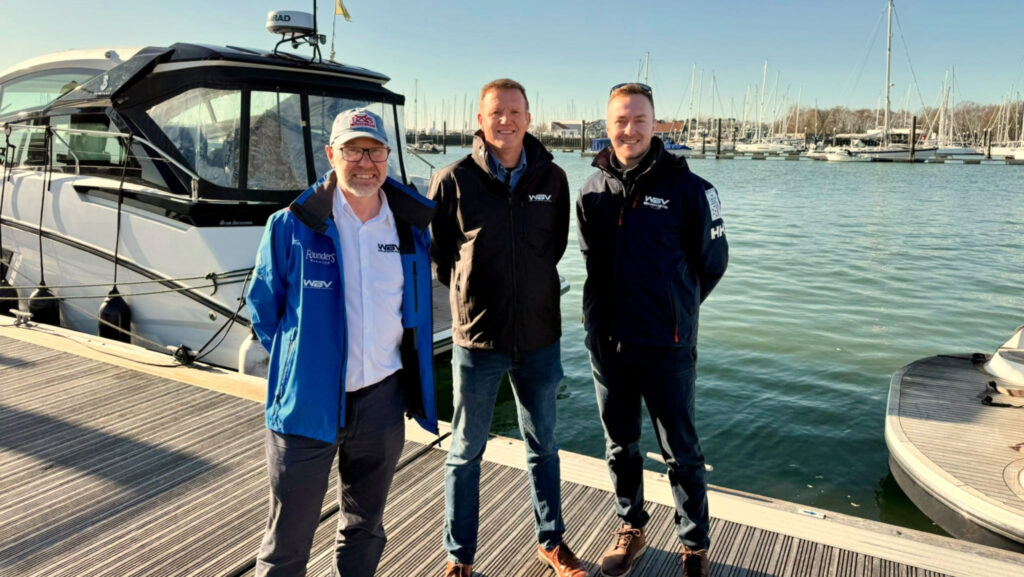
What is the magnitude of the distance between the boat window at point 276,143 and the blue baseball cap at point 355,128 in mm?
4427

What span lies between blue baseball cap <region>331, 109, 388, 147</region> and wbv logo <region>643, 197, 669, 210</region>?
1.07 meters

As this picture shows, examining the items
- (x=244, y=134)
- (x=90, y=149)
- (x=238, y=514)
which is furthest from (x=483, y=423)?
(x=90, y=149)

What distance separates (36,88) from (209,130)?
5.44 meters

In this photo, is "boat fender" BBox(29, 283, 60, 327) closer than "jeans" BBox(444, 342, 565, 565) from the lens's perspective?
No

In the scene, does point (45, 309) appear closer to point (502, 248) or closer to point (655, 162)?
point (502, 248)

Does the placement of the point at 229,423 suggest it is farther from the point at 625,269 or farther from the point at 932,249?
the point at 932,249

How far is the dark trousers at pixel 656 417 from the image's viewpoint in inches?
104

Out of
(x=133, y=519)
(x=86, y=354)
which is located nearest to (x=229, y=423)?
(x=133, y=519)

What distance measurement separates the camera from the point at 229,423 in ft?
14.6

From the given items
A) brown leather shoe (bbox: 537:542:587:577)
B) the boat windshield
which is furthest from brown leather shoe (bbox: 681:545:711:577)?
the boat windshield

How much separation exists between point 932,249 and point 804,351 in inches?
433

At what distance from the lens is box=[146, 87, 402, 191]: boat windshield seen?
6066 millimetres

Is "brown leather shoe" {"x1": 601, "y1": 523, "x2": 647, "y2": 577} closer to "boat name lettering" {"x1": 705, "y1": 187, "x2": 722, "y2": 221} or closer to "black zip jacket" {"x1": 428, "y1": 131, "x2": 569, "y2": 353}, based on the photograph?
"black zip jacket" {"x1": 428, "y1": 131, "x2": 569, "y2": 353}

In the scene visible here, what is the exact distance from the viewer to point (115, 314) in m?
6.27
